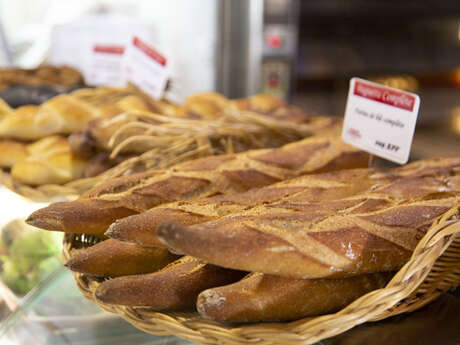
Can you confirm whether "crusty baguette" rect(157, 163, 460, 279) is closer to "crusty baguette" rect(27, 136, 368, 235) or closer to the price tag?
"crusty baguette" rect(27, 136, 368, 235)

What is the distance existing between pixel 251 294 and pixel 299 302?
0.07 meters

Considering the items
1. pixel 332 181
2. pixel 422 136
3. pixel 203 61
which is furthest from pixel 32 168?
pixel 422 136

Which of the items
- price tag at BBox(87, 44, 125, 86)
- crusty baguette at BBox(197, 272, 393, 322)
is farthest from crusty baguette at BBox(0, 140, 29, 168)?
crusty baguette at BBox(197, 272, 393, 322)

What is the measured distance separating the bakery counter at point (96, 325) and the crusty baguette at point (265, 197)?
220 millimetres

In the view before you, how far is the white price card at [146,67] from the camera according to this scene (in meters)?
1.68

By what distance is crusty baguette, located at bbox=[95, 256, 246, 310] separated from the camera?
2.21 ft

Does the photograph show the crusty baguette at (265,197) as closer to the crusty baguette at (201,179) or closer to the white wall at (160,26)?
the crusty baguette at (201,179)

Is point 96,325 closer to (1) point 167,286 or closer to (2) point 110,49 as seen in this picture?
(1) point 167,286

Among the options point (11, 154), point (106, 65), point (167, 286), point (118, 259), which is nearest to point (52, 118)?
point (11, 154)

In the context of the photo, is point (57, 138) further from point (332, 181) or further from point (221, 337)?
point (221, 337)

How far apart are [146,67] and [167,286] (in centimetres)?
117

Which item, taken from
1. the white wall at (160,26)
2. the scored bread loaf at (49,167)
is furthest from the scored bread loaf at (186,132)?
the white wall at (160,26)

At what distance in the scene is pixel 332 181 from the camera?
926 mm

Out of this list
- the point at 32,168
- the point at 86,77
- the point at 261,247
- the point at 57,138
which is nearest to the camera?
the point at 261,247
